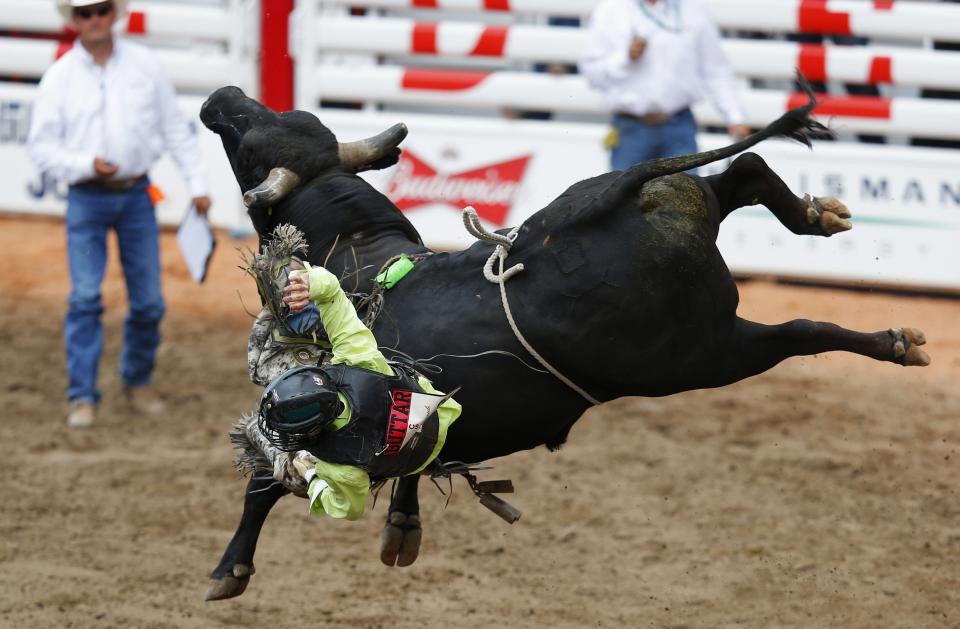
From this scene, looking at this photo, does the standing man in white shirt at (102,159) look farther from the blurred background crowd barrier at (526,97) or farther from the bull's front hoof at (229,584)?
the bull's front hoof at (229,584)

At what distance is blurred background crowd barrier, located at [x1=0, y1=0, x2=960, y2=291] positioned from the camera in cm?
936

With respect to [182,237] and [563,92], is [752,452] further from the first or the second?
[563,92]

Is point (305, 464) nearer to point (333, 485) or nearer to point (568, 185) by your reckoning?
point (333, 485)

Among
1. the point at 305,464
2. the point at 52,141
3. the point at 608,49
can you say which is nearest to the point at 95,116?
the point at 52,141

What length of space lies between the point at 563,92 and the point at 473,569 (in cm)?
500

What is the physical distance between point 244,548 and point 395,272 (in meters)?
1.05

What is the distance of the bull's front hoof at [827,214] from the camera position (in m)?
4.53

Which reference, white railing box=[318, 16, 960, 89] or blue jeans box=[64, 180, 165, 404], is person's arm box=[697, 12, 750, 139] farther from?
blue jeans box=[64, 180, 165, 404]

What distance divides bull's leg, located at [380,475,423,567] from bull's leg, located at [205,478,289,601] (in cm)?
47

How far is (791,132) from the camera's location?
4145 mm

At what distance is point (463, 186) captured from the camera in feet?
32.6

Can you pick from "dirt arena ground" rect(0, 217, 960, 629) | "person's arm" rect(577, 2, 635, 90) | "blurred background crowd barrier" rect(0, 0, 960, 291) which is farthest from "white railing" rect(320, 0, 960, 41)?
"dirt arena ground" rect(0, 217, 960, 629)

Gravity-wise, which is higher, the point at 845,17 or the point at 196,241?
the point at 845,17

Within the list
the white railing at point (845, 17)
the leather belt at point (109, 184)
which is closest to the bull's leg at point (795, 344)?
the leather belt at point (109, 184)
